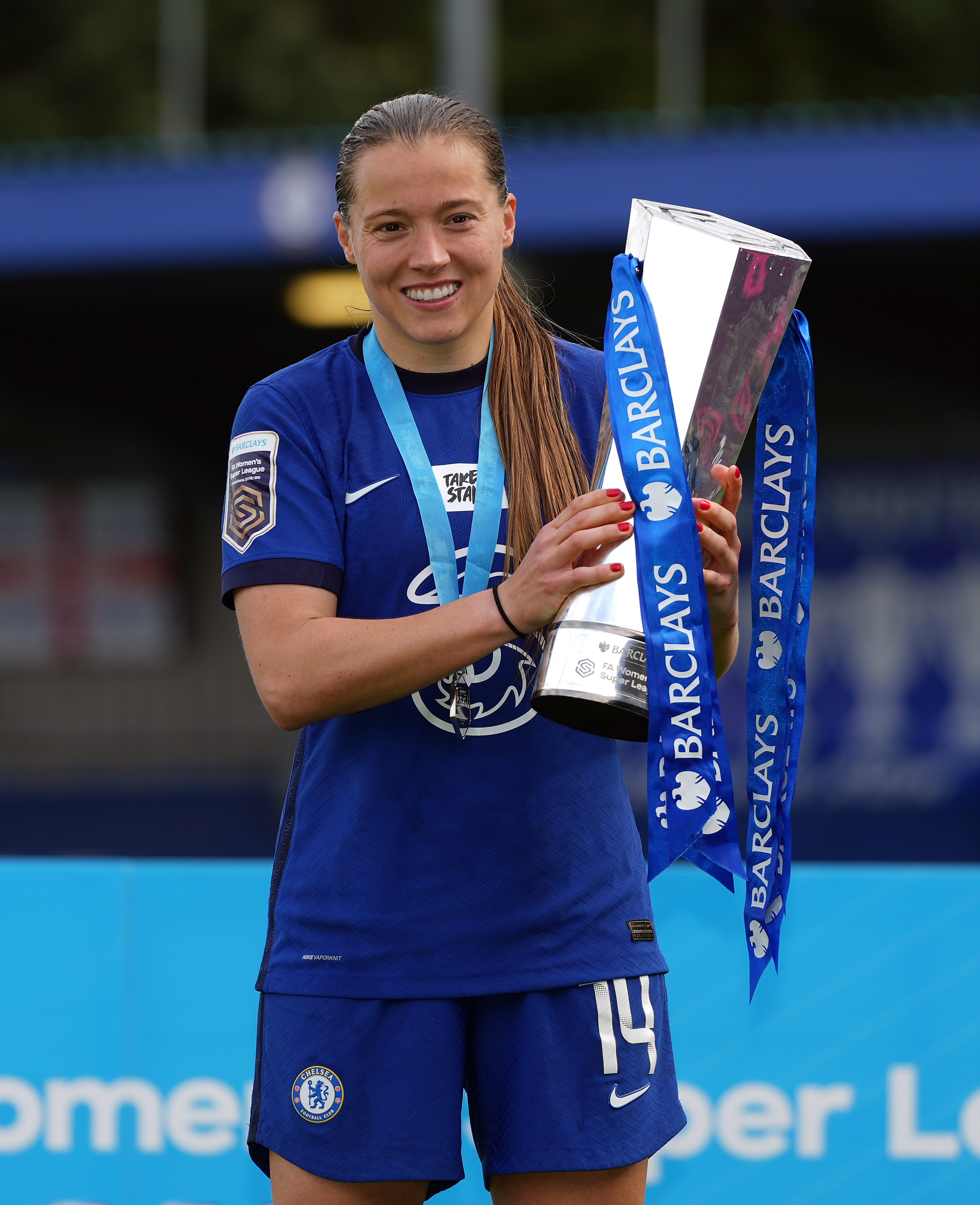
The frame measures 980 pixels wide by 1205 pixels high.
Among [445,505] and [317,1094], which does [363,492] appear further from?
[317,1094]

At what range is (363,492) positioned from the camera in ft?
5.72

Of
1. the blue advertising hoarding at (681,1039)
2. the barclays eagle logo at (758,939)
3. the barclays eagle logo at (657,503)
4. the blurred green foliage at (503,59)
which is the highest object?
the blurred green foliage at (503,59)

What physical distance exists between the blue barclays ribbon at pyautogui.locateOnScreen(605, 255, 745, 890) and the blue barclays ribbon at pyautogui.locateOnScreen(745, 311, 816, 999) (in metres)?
0.18

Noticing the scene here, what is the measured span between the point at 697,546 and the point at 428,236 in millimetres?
488

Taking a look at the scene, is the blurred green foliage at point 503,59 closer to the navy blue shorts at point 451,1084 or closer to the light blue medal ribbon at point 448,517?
the light blue medal ribbon at point 448,517

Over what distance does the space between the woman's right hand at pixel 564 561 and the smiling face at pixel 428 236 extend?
0.31m

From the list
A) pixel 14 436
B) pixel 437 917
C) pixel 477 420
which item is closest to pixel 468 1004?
pixel 437 917

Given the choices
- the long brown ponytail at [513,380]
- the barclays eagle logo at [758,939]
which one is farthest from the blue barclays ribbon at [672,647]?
the barclays eagle logo at [758,939]

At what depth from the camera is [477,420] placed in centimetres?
179

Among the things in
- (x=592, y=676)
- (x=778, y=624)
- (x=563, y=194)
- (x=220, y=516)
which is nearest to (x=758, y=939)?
(x=778, y=624)

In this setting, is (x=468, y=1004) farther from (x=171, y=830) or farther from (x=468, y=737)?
(x=171, y=830)

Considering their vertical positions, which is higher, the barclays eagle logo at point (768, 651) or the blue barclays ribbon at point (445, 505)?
the blue barclays ribbon at point (445, 505)

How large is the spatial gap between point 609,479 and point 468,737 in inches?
14.0

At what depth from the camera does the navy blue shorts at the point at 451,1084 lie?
5.54ft
